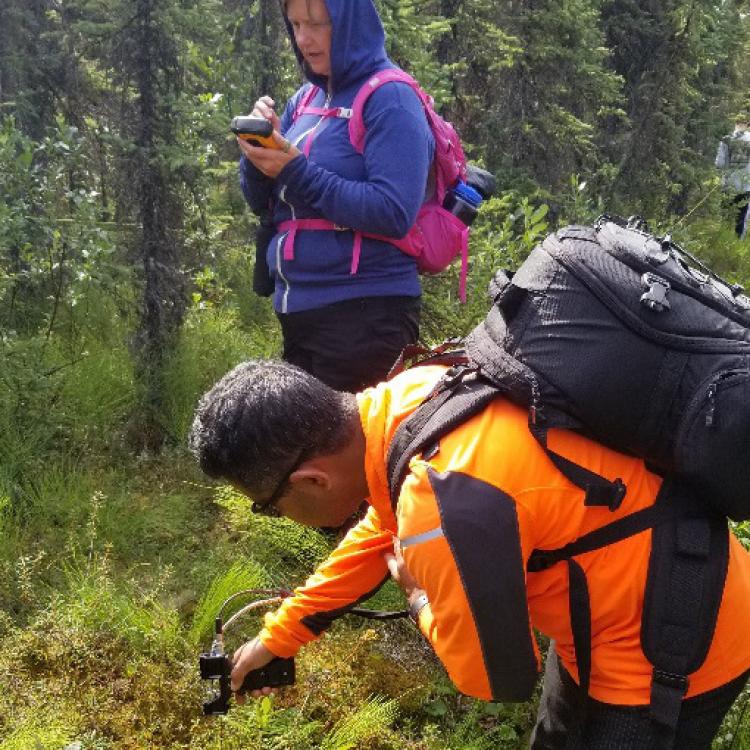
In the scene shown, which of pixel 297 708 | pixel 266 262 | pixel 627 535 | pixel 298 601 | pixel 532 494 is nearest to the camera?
pixel 532 494

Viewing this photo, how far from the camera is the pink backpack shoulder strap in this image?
2951 millimetres

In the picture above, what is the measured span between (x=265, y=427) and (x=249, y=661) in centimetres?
92

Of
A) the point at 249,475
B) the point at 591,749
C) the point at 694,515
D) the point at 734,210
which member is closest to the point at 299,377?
the point at 249,475

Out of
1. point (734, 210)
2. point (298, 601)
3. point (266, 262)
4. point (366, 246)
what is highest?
point (366, 246)

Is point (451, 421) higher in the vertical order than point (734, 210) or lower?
higher

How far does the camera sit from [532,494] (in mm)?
1597

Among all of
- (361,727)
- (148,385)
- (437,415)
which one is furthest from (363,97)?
(148,385)

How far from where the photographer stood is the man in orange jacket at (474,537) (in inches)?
61.6

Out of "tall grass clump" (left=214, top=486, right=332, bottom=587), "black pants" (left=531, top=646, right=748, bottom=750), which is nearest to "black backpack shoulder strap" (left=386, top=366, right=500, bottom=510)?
"black pants" (left=531, top=646, right=748, bottom=750)

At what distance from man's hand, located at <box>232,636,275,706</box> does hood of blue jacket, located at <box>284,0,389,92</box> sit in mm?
2203

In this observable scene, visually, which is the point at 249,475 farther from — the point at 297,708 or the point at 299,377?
the point at 297,708

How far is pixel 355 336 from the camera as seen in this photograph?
3.26m

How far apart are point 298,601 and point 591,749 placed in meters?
0.91

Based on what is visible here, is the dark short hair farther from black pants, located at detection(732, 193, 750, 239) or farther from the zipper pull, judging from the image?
black pants, located at detection(732, 193, 750, 239)
